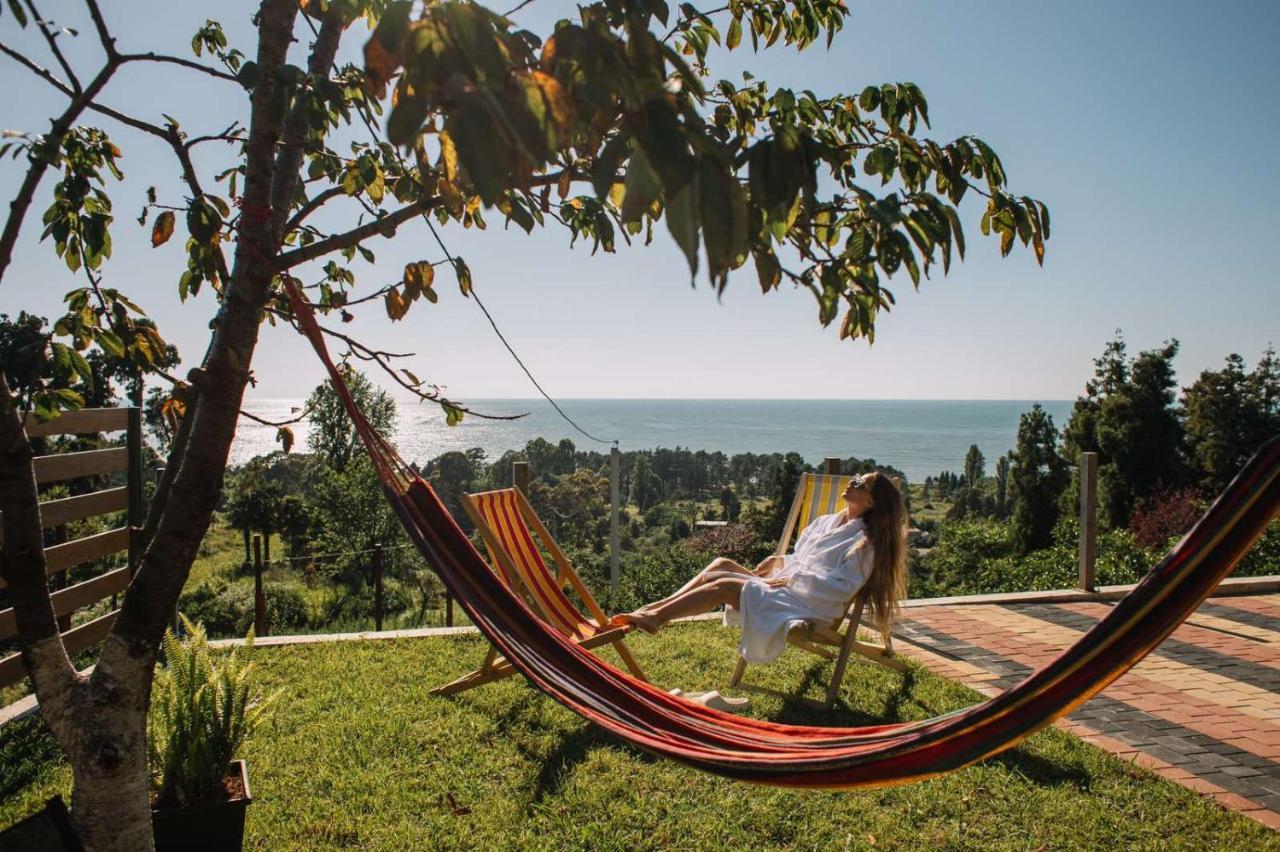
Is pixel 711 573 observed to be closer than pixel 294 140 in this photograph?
No

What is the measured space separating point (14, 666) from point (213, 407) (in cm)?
243

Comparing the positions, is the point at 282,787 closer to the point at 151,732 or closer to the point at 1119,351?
the point at 151,732

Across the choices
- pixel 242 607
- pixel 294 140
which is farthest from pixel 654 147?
pixel 242 607

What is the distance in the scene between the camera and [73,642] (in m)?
3.48

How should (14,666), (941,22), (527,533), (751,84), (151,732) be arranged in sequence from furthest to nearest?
(527,533) < (941,22) < (14,666) < (151,732) < (751,84)

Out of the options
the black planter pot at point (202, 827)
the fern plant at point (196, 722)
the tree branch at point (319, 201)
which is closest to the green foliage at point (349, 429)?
the fern plant at point (196, 722)

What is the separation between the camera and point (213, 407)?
172 centimetres

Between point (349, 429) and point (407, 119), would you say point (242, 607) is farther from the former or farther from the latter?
point (407, 119)

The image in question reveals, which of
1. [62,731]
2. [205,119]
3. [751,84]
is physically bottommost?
[62,731]

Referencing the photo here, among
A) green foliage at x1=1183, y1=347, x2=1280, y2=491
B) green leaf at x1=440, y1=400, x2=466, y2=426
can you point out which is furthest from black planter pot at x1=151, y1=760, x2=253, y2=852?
green foliage at x1=1183, y1=347, x2=1280, y2=491

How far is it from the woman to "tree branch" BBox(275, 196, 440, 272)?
84.2 inches

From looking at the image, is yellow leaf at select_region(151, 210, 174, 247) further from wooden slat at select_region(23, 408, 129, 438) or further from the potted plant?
wooden slat at select_region(23, 408, 129, 438)

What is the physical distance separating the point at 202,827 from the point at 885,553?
2.81 metres

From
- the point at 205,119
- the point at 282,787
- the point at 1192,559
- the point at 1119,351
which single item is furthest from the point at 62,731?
the point at 1119,351
